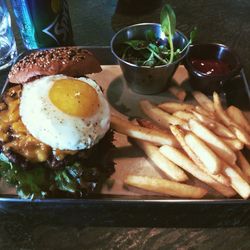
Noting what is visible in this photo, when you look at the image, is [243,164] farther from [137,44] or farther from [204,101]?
[137,44]

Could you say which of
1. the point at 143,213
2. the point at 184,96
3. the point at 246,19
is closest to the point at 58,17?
the point at 184,96

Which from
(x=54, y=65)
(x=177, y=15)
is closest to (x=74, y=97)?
(x=54, y=65)

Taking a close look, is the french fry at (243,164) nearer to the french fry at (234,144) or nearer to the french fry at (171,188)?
the french fry at (234,144)

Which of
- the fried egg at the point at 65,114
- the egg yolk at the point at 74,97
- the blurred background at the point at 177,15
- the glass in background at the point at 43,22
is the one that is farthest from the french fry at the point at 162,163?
the blurred background at the point at 177,15

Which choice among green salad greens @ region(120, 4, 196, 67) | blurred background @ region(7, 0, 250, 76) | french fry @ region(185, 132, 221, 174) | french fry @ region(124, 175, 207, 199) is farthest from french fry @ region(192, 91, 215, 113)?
blurred background @ region(7, 0, 250, 76)

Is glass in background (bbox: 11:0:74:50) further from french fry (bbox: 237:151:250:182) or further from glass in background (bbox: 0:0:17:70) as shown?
french fry (bbox: 237:151:250:182)

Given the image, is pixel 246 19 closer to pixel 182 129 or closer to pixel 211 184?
pixel 182 129

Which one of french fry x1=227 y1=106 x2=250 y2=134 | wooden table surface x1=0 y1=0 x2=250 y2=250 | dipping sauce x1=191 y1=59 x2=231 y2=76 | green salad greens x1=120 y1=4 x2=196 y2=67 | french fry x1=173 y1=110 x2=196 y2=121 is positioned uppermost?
green salad greens x1=120 y1=4 x2=196 y2=67
